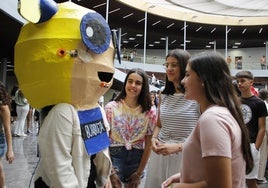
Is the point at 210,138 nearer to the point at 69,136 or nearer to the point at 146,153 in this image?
the point at 69,136

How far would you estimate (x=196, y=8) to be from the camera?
28.1 m

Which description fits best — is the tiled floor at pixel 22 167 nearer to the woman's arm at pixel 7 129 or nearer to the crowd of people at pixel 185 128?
the woman's arm at pixel 7 129

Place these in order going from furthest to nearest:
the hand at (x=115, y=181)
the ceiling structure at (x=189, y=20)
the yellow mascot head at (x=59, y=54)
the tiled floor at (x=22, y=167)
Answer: the ceiling structure at (x=189, y=20) → the tiled floor at (x=22, y=167) → the hand at (x=115, y=181) → the yellow mascot head at (x=59, y=54)

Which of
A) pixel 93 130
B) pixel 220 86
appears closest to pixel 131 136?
pixel 93 130

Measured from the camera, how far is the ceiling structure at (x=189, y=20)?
23.7 metres

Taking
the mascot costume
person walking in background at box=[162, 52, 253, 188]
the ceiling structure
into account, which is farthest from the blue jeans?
the ceiling structure

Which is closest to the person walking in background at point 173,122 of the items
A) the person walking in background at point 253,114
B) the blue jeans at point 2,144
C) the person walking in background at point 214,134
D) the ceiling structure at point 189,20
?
the person walking in background at point 214,134

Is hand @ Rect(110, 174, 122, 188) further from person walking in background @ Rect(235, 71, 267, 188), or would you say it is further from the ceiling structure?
the ceiling structure

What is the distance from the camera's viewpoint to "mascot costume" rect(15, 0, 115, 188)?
207cm

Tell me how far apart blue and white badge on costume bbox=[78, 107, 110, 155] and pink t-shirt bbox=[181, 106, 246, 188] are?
2.60ft

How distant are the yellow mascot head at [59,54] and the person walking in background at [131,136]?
0.80 metres

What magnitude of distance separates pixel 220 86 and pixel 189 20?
85.4 ft

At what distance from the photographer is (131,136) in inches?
122

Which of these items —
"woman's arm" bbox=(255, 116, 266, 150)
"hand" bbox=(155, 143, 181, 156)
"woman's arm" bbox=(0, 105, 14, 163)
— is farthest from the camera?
"woman's arm" bbox=(255, 116, 266, 150)
